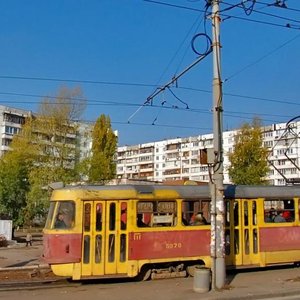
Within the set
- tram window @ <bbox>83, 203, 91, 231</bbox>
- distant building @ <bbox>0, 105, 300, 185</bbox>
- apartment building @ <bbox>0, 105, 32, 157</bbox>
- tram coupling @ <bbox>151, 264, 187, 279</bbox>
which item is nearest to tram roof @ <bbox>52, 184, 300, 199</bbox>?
tram window @ <bbox>83, 203, 91, 231</bbox>

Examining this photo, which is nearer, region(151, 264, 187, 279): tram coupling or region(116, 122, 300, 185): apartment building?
region(151, 264, 187, 279): tram coupling

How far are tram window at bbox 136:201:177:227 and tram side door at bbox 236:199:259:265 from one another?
7.77 feet

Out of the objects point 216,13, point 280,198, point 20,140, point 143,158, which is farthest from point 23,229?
point 143,158

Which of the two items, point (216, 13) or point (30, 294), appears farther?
point (216, 13)

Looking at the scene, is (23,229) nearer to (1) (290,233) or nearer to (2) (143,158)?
(1) (290,233)

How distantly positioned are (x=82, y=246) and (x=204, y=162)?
4025mm

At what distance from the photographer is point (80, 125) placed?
172ft

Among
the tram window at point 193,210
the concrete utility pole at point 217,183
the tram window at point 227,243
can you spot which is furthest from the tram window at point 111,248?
the tram window at point 227,243

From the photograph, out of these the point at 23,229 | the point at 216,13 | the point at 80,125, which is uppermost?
the point at 80,125

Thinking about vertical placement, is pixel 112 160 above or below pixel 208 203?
above

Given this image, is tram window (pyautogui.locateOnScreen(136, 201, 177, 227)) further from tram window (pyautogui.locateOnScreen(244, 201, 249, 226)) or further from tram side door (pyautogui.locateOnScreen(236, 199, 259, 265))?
tram window (pyautogui.locateOnScreen(244, 201, 249, 226))

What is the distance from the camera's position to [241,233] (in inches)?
609

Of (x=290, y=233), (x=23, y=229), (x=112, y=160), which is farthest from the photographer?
(x=112, y=160)

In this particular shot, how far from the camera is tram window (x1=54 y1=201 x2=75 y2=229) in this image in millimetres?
13648
